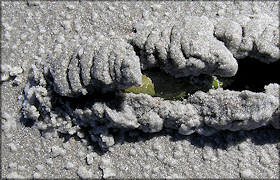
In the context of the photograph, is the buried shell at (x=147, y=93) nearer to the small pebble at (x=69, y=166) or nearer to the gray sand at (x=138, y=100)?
the gray sand at (x=138, y=100)

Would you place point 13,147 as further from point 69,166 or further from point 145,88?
point 145,88

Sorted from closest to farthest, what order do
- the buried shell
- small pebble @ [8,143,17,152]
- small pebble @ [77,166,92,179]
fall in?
the buried shell, small pebble @ [77,166,92,179], small pebble @ [8,143,17,152]

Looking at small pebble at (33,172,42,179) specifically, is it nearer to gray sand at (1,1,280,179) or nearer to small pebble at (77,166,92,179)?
gray sand at (1,1,280,179)

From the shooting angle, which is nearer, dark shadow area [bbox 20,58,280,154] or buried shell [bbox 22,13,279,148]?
buried shell [bbox 22,13,279,148]

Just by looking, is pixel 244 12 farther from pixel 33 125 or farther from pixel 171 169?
pixel 33 125

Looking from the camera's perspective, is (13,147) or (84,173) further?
(13,147)

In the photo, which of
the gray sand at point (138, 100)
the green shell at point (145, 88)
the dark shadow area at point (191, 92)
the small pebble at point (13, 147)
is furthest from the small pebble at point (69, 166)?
the green shell at point (145, 88)

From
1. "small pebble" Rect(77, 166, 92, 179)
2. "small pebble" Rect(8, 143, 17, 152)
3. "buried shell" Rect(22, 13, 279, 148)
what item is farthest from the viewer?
"small pebble" Rect(8, 143, 17, 152)

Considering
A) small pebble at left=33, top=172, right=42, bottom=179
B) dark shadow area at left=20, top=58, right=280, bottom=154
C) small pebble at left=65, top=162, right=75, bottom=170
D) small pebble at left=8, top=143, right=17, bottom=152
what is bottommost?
small pebble at left=33, top=172, right=42, bottom=179

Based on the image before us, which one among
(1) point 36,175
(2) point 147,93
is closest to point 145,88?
(2) point 147,93

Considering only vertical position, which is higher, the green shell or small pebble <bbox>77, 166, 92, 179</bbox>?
the green shell

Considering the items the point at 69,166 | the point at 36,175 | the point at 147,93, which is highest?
the point at 147,93

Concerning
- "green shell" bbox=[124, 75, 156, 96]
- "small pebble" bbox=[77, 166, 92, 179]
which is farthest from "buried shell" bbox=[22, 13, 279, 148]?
"small pebble" bbox=[77, 166, 92, 179]
